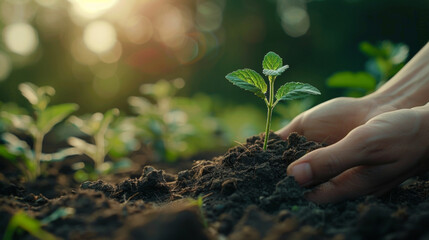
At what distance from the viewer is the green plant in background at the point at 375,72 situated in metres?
3.41

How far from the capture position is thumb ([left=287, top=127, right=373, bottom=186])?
5.50ft

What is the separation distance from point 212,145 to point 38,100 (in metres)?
2.71

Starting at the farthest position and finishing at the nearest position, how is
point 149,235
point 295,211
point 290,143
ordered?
point 290,143 < point 295,211 < point 149,235

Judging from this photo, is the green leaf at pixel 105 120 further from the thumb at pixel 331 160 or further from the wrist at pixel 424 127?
the wrist at pixel 424 127

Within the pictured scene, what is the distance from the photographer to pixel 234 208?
1570mm

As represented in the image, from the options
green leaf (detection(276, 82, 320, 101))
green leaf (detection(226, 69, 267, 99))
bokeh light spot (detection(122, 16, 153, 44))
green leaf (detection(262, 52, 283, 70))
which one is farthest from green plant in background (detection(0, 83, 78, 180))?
bokeh light spot (detection(122, 16, 153, 44))

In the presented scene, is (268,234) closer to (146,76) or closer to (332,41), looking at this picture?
(146,76)

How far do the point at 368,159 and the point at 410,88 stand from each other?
1.25 m

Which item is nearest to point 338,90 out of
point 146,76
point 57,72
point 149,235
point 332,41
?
point 332,41

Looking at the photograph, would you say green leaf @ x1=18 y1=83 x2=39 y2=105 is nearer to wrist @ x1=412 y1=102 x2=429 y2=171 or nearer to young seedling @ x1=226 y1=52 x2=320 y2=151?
young seedling @ x1=226 y1=52 x2=320 y2=151

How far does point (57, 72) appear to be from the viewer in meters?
11.8

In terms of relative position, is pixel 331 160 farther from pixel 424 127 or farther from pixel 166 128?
pixel 166 128

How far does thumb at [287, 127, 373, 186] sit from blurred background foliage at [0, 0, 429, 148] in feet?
29.7

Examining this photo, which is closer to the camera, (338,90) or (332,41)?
(338,90)
